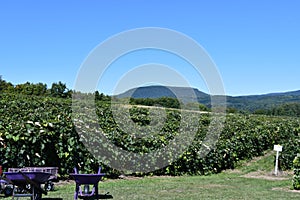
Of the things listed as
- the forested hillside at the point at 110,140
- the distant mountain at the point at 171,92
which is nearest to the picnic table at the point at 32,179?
the forested hillside at the point at 110,140

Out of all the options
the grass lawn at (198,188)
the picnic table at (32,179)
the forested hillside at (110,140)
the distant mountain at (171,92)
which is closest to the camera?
the picnic table at (32,179)

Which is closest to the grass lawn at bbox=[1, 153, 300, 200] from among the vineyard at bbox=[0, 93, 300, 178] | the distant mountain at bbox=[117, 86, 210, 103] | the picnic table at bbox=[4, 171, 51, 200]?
the vineyard at bbox=[0, 93, 300, 178]

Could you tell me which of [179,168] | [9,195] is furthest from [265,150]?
[9,195]

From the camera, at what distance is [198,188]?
11.0 m

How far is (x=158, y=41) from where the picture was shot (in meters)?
12.8

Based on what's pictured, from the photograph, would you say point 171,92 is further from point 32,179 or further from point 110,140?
point 32,179

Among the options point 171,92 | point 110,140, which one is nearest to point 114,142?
point 110,140

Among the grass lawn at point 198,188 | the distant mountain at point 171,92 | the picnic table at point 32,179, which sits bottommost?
the grass lawn at point 198,188

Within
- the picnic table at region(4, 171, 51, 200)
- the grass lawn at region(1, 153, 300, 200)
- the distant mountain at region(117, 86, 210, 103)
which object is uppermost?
the distant mountain at region(117, 86, 210, 103)

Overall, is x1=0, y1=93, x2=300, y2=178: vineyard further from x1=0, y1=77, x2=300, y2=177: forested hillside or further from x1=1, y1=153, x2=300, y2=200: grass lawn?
x1=1, y1=153, x2=300, y2=200: grass lawn

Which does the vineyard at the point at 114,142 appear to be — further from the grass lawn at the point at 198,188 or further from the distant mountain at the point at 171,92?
the distant mountain at the point at 171,92

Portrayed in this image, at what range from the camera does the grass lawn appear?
9.64 m

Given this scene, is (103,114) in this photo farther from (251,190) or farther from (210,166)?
(251,190)

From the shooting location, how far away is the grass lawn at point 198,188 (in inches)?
380
